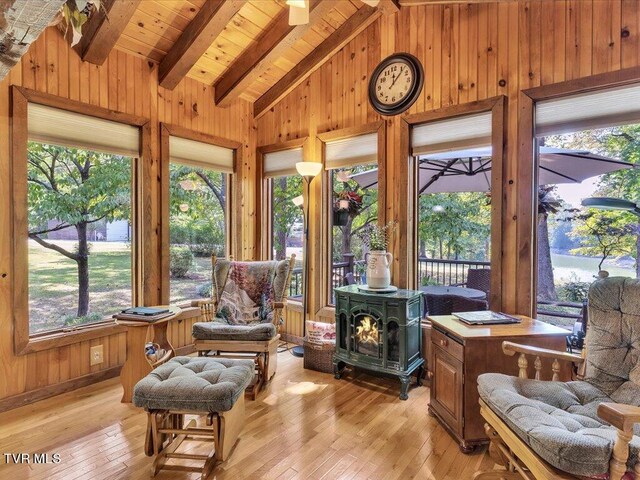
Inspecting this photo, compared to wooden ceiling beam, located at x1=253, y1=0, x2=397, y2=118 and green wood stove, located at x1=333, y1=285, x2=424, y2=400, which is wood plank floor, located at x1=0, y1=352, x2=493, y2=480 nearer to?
green wood stove, located at x1=333, y1=285, x2=424, y2=400

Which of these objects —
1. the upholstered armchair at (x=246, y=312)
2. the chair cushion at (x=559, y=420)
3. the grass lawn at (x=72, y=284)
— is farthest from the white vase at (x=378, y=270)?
the grass lawn at (x=72, y=284)

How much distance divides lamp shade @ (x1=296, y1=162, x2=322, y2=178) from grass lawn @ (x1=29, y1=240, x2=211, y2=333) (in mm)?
1741

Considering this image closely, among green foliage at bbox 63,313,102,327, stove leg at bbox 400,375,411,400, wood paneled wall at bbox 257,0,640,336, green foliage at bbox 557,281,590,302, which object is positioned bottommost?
stove leg at bbox 400,375,411,400

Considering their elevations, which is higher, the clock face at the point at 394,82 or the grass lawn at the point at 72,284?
the clock face at the point at 394,82

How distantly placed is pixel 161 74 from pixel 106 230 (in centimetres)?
157

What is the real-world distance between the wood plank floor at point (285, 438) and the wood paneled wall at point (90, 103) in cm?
24

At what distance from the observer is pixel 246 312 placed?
132 inches

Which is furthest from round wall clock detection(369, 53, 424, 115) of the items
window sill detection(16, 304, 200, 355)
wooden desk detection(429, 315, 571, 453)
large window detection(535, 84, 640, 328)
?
window sill detection(16, 304, 200, 355)

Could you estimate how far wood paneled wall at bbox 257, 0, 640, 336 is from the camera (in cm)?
234

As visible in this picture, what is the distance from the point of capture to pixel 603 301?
184 centimetres

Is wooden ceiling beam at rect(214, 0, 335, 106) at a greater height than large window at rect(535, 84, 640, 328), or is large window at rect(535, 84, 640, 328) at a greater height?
wooden ceiling beam at rect(214, 0, 335, 106)

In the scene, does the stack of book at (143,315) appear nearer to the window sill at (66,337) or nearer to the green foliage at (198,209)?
the window sill at (66,337)

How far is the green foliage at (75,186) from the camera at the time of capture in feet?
9.16

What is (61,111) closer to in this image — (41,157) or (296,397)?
(41,157)
